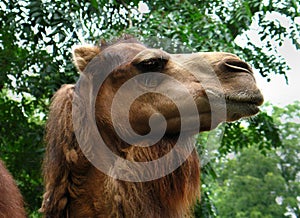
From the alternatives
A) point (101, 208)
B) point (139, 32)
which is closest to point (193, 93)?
point (101, 208)

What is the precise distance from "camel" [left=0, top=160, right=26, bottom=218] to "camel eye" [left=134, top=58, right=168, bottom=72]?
90 cm

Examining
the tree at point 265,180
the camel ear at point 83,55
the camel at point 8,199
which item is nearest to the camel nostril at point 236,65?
the camel ear at point 83,55

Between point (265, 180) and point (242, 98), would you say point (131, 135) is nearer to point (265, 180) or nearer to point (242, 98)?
point (242, 98)

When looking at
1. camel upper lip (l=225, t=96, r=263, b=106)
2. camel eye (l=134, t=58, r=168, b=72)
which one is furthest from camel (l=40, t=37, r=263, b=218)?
camel upper lip (l=225, t=96, r=263, b=106)

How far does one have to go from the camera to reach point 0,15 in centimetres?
568

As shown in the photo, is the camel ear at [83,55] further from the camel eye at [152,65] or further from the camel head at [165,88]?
the camel eye at [152,65]

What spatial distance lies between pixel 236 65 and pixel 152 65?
46cm

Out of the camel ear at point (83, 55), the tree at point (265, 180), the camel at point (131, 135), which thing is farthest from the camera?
the tree at point (265, 180)

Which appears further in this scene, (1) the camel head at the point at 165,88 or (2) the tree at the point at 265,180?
(2) the tree at the point at 265,180

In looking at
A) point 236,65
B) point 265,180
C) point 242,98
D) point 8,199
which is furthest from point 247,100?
point 265,180

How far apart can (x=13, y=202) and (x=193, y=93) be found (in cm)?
102

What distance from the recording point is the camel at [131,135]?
310 centimetres

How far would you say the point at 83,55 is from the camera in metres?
3.33

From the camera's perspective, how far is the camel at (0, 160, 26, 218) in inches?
99.5
